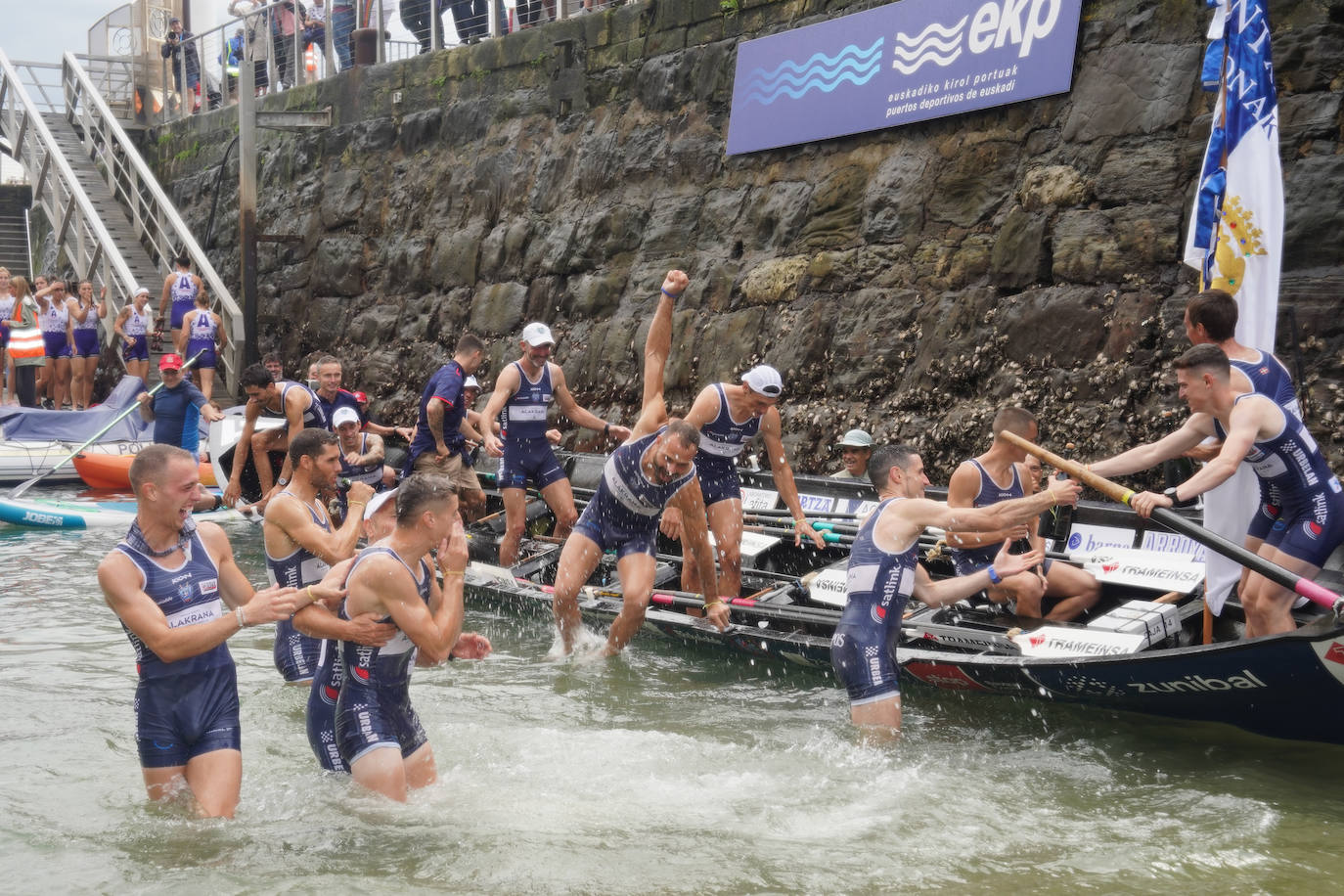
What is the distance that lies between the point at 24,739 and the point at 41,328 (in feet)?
40.1

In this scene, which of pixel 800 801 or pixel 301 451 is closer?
pixel 800 801

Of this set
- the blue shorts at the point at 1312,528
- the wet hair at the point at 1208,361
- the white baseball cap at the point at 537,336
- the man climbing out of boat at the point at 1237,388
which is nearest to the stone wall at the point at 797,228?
the man climbing out of boat at the point at 1237,388

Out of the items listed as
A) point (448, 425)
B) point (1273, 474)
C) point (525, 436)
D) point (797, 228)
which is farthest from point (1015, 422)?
point (797, 228)

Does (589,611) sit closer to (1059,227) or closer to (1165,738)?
(1165,738)

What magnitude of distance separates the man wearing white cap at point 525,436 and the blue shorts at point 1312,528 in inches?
205

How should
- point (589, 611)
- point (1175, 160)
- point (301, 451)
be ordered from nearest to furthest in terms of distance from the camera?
point (301, 451), point (589, 611), point (1175, 160)

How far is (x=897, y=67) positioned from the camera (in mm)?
11711

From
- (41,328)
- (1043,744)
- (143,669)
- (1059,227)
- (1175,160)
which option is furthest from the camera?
(41,328)

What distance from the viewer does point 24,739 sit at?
22.1 ft

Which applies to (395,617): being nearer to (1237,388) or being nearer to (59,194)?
(1237,388)

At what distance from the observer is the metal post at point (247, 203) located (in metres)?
17.5

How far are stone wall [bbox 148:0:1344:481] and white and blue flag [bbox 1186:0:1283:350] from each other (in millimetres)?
1635

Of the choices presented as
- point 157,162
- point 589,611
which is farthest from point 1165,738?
point 157,162

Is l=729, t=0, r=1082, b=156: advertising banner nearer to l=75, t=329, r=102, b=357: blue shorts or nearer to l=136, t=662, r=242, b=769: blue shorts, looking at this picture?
l=136, t=662, r=242, b=769: blue shorts
